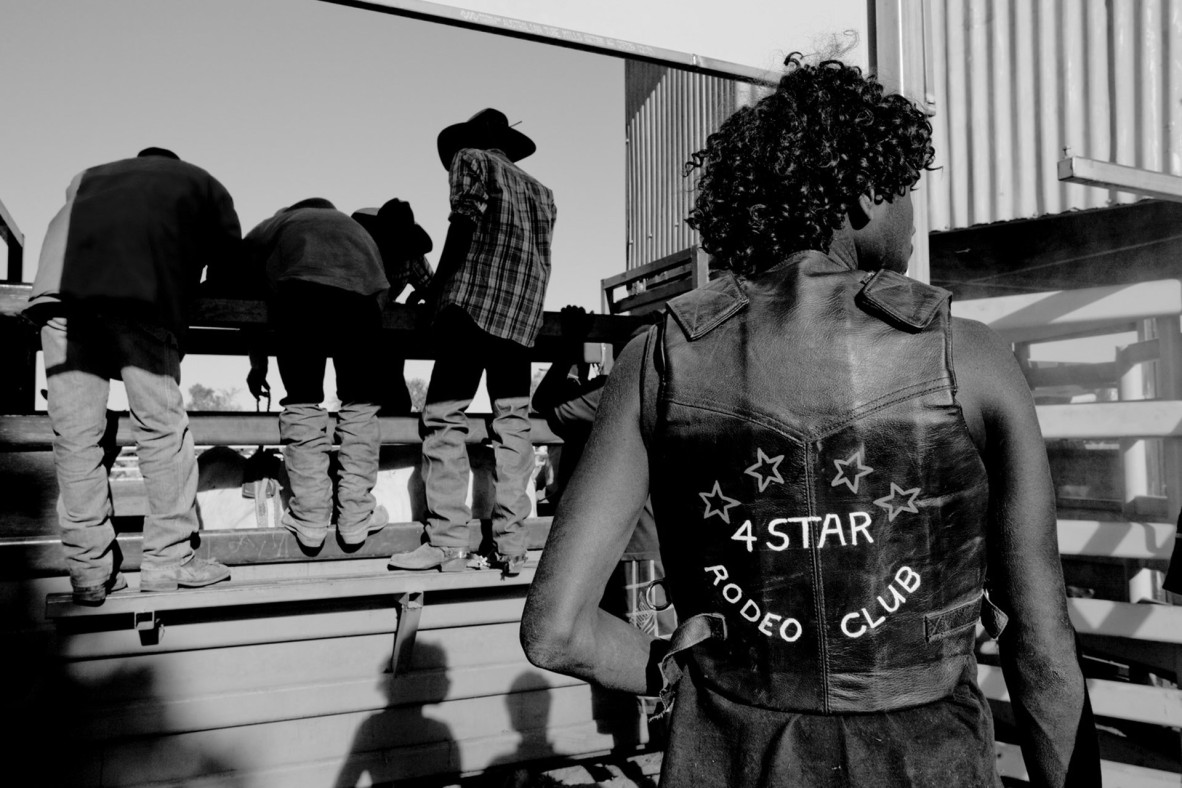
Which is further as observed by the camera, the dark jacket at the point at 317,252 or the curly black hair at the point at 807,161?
the dark jacket at the point at 317,252

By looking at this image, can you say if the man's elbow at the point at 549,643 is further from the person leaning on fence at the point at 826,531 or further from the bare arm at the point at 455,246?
the bare arm at the point at 455,246

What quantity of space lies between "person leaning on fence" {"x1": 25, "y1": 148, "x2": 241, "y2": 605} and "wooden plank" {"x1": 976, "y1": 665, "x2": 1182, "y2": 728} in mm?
3645

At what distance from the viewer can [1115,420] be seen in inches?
136

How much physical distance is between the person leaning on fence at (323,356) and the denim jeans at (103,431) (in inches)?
20.3

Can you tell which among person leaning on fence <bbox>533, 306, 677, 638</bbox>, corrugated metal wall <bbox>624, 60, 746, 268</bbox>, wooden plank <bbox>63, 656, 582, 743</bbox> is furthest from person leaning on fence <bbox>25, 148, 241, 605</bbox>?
corrugated metal wall <bbox>624, 60, 746, 268</bbox>

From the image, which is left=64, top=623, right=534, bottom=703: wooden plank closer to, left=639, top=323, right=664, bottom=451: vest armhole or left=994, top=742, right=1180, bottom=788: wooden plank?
left=994, top=742, right=1180, bottom=788: wooden plank

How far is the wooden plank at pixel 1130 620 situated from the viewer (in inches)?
129

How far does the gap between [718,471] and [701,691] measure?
0.37 m

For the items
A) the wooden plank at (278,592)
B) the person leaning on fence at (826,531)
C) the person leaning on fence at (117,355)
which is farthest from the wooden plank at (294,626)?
the person leaning on fence at (826,531)

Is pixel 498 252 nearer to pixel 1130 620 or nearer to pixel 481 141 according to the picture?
pixel 481 141

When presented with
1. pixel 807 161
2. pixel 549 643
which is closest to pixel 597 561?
pixel 549 643

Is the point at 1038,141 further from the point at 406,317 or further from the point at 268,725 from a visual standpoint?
the point at 268,725

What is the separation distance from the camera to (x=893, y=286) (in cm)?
129

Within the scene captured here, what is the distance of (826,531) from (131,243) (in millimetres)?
3533
